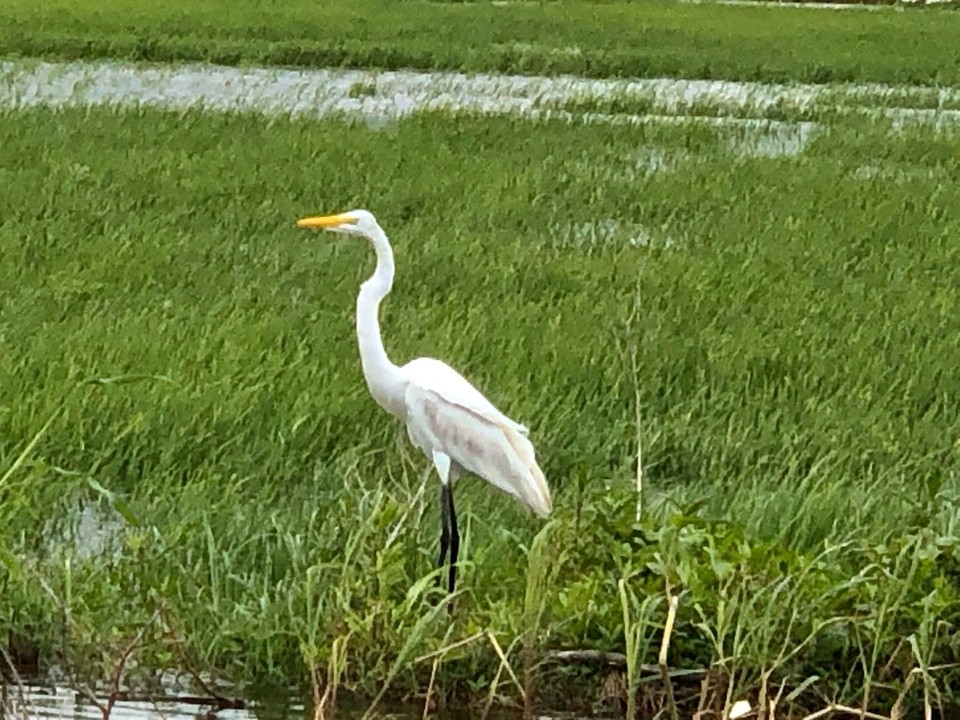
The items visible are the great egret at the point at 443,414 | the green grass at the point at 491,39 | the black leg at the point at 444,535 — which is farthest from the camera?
the green grass at the point at 491,39

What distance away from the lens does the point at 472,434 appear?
3.63m

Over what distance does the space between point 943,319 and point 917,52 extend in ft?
33.9

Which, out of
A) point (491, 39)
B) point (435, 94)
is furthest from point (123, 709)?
point (491, 39)

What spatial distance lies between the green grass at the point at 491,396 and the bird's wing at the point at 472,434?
0.13m

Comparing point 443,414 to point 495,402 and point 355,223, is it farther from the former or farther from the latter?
point 495,402

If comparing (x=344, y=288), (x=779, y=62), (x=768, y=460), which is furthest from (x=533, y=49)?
(x=768, y=460)

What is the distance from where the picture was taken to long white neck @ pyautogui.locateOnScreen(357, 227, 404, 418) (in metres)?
3.59

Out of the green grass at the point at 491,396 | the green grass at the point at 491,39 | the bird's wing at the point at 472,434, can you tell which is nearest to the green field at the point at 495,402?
the green grass at the point at 491,396

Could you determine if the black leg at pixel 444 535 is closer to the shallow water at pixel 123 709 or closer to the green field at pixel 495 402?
the green field at pixel 495 402

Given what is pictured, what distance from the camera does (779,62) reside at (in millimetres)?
14508

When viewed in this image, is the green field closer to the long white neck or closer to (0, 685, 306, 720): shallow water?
(0, 685, 306, 720): shallow water

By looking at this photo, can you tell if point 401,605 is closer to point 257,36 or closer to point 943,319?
point 943,319

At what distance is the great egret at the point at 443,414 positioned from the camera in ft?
11.8

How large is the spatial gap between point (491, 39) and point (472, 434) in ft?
40.6
